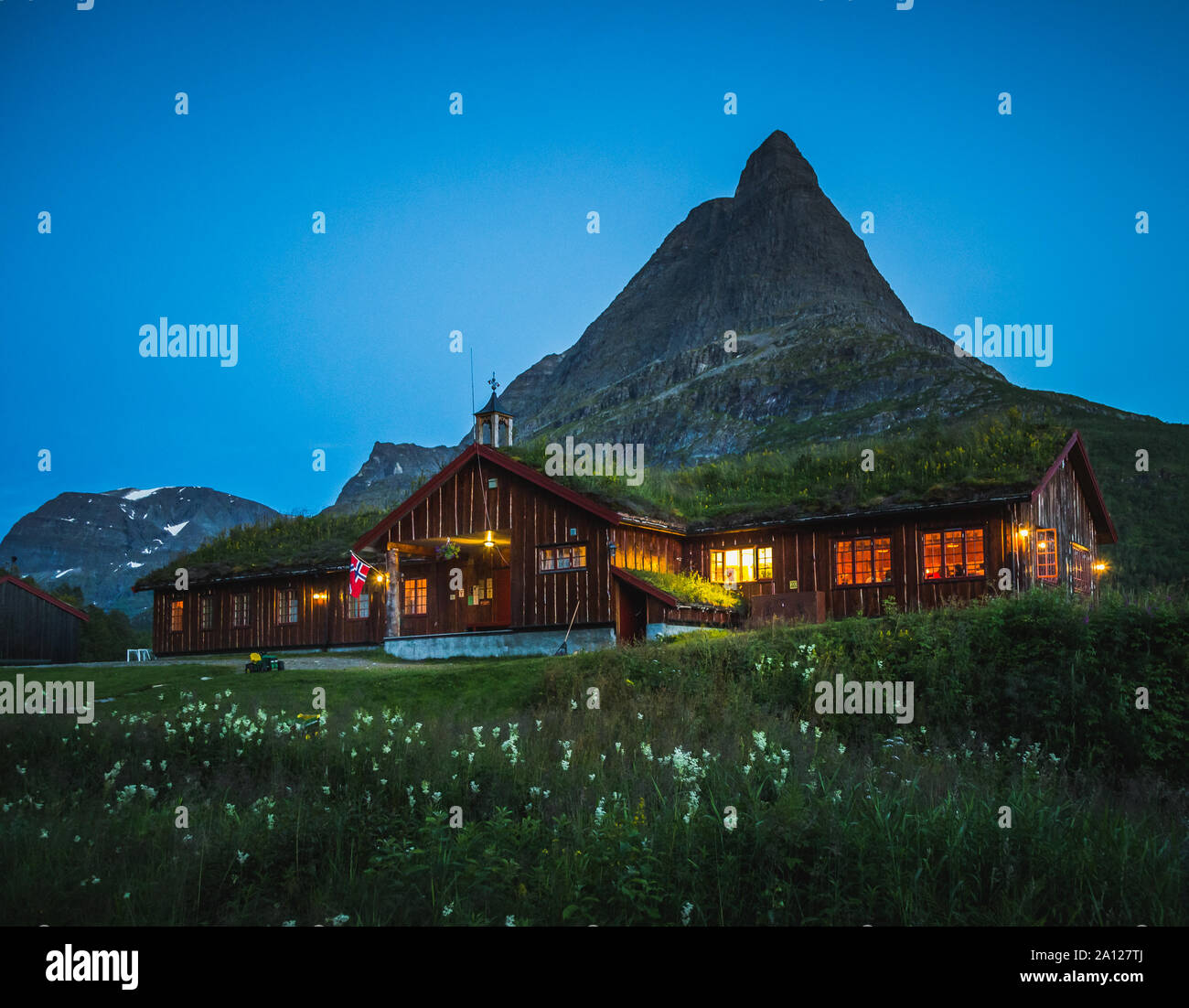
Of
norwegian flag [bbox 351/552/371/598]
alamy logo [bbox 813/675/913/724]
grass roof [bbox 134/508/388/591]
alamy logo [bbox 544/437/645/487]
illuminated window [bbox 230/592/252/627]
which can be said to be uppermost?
alamy logo [bbox 544/437/645/487]

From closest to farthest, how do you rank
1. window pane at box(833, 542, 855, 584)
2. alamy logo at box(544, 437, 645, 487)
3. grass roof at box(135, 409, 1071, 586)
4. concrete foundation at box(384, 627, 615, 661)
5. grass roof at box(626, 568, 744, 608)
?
grass roof at box(135, 409, 1071, 586) → grass roof at box(626, 568, 744, 608) → window pane at box(833, 542, 855, 584) → concrete foundation at box(384, 627, 615, 661) → alamy logo at box(544, 437, 645, 487)

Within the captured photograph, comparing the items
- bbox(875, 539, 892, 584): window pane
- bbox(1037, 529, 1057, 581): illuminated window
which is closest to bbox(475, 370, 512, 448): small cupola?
bbox(875, 539, 892, 584): window pane

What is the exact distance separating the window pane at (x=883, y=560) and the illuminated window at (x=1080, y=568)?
6.48 metres

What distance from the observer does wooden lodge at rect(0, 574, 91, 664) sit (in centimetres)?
4978

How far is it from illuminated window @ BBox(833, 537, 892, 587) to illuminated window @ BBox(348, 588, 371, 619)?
18.8m

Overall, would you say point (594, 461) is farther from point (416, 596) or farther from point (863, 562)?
point (863, 562)

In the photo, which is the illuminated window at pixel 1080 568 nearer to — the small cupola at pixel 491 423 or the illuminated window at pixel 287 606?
the small cupola at pixel 491 423

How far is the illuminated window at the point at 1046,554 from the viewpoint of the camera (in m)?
27.4

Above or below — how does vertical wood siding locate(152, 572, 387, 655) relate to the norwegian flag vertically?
below

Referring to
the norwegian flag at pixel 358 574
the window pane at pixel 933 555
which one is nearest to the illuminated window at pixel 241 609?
the norwegian flag at pixel 358 574

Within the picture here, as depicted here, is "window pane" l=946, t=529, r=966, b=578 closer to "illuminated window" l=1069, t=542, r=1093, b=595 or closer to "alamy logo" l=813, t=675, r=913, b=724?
"illuminated window" l=1069, t=542, r=1093, b=595

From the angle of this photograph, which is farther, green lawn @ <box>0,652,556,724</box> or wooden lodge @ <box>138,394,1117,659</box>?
wooden lodge @ <box>138,394,1117,659</box>

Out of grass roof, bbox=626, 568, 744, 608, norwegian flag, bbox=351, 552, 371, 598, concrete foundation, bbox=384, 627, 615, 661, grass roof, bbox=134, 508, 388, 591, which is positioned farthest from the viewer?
grass roof, bbox=134, 508, 388, 591
